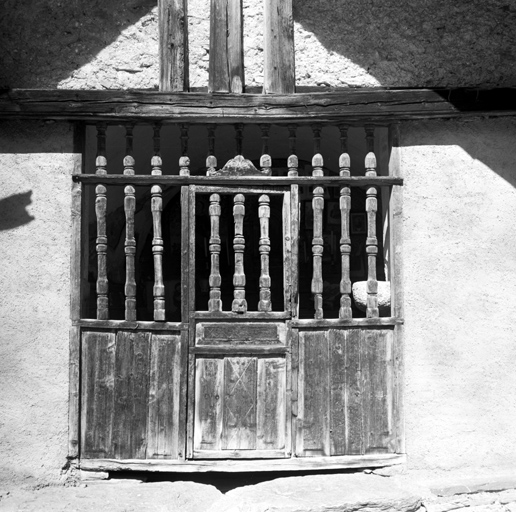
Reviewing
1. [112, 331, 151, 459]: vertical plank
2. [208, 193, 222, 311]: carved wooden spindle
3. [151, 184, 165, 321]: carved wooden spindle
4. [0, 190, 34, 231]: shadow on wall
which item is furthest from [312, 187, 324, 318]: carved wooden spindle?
[0, 190, 34, 231]: shadow on wall

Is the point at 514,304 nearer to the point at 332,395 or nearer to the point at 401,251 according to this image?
the point at 401,251

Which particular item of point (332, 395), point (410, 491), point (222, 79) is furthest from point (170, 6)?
point (410, 491)

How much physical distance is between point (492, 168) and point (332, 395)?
1916 millimetres

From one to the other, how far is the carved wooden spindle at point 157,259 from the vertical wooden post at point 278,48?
1.05 meters

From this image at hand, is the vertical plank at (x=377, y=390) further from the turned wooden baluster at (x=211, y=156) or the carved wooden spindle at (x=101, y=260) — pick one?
the carved wooden spindle at (x=101, y=260)

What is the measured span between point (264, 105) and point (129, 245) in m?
1.31

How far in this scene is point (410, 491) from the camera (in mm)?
4508

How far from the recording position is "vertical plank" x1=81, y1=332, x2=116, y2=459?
461 centimetres

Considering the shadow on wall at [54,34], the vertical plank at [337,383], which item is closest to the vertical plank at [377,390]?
the vertical plank at [337,383]

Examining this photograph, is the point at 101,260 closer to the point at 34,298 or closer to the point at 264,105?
the point at 34,298

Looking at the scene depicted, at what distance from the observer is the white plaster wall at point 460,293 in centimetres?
462

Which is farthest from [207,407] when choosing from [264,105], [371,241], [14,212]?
[264,105]

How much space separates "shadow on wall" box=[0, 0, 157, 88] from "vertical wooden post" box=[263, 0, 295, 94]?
2.70 feet

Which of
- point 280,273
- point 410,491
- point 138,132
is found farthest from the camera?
point 280,273
